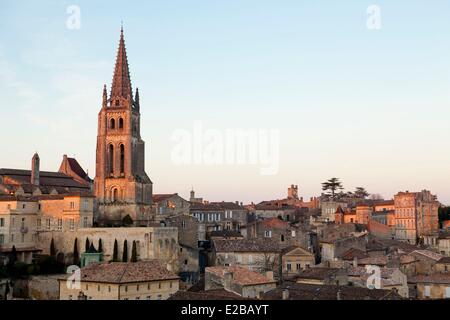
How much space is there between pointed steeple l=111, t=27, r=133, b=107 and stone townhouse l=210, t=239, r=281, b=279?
894 inches

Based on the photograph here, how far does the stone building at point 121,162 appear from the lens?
6794 centimetres

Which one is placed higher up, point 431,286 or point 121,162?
point 121,162

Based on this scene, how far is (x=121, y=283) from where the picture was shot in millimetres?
41188

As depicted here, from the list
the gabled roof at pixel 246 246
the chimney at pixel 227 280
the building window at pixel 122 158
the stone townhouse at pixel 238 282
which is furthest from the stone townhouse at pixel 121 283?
the building window at pixel 122 158

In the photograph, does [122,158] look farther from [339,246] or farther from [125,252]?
[339,246]

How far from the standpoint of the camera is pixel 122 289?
136ft

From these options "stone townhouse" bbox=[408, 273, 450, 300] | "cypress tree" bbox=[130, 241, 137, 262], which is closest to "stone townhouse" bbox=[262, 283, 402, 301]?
"stone townhouse" bbox=[408, 273, 450, 300]

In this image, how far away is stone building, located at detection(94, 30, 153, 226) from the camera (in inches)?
2675

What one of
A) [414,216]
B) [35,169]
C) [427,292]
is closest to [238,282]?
[427,292]

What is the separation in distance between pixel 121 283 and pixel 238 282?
8926 millimetres

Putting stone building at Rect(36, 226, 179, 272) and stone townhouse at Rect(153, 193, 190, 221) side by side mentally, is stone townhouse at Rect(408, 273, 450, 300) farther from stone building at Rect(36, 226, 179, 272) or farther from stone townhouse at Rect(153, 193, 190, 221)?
stone townhouse at Rect(153, 193, 190, 221)

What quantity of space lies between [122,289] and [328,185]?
76056mm
